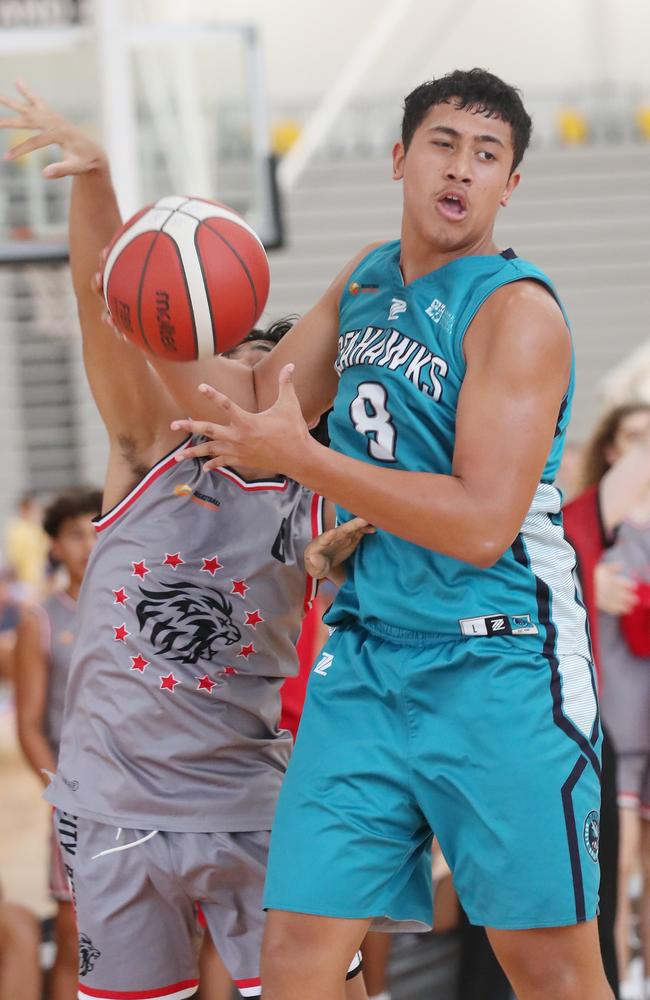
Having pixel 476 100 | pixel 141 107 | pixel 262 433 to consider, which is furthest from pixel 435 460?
pixel 141 107

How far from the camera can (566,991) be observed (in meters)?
2.29

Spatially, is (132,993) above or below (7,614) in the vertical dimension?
above

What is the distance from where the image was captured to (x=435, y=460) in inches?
95.9

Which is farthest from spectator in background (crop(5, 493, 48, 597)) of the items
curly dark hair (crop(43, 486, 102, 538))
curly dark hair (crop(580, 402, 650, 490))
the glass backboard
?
curly dark hair (crop(580, 402, 650, 490))

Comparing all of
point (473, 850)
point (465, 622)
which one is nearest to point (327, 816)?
point (473, 850)

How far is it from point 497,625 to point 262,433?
1.95 ft

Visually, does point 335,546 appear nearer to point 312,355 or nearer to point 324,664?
point 324,664

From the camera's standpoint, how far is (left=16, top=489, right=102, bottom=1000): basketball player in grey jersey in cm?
494

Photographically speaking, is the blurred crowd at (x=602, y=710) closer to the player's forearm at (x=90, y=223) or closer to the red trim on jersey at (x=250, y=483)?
the red trim on jersey at (x=250, y=483)

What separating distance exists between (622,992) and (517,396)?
3252 mm

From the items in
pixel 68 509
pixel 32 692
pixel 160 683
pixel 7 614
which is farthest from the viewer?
pixel 7 614

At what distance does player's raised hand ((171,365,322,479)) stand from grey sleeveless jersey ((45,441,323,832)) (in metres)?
0.63

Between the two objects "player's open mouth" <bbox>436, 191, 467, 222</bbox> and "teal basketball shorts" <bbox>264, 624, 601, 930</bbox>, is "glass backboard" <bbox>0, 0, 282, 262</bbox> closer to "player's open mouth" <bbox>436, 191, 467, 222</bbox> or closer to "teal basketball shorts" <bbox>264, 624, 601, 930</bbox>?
"player's open mouth" <bbox>436, 191, 467, 222</bbox>

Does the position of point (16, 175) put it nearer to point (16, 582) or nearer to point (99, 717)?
point (16, 582)
